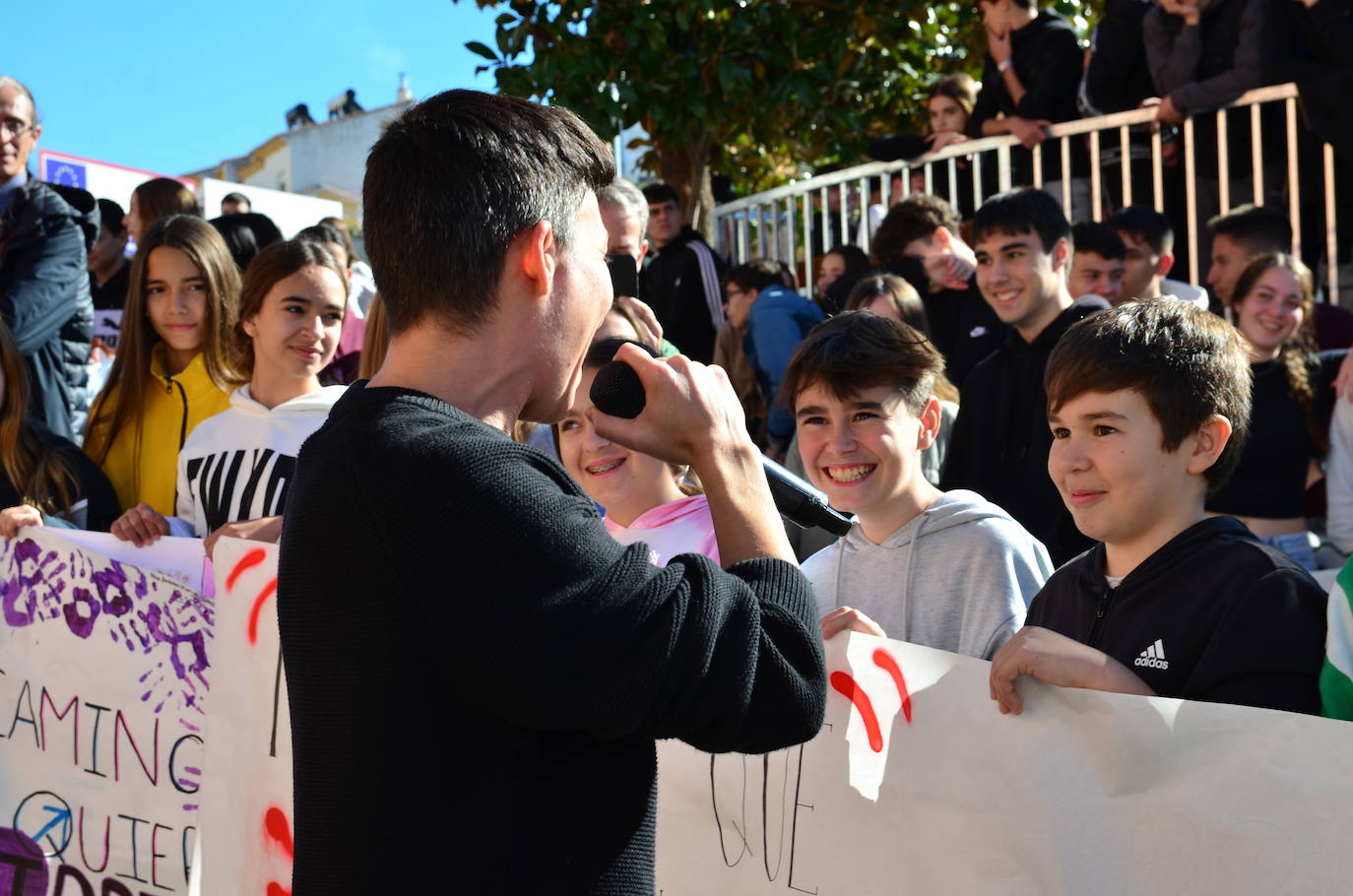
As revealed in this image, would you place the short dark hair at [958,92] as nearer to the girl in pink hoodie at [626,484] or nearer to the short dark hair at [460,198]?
the girl in pink hoodie at [626,484]

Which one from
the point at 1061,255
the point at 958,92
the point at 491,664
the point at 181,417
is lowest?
the point at 491,664

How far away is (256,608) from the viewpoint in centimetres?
315

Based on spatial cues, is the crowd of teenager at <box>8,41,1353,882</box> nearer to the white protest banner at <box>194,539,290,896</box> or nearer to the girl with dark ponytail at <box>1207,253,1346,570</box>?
the girl with dark ponytail at <box>1207,253,1346,570</box>

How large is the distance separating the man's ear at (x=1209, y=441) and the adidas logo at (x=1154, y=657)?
1.32 feet

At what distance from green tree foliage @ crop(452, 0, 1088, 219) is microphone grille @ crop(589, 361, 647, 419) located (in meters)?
7.59

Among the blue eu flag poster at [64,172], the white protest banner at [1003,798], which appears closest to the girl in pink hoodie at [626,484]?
the white protest banner at [1003,798]

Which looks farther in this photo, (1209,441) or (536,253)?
(1209,441)

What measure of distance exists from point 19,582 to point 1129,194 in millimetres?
5653

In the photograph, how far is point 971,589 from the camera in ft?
9.33

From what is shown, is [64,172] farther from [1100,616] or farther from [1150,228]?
[1100,616]

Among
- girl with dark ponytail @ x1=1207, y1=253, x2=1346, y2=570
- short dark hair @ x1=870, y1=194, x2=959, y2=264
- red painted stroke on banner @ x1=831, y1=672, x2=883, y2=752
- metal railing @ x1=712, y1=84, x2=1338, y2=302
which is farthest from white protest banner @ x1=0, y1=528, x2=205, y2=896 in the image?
metal railing @ x1=712, y1=84, x2=1338, y2=302

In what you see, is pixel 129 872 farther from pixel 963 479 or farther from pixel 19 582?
pixel 963 479

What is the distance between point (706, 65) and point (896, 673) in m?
7.95

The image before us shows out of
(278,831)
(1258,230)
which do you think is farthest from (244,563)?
(1258,230)
